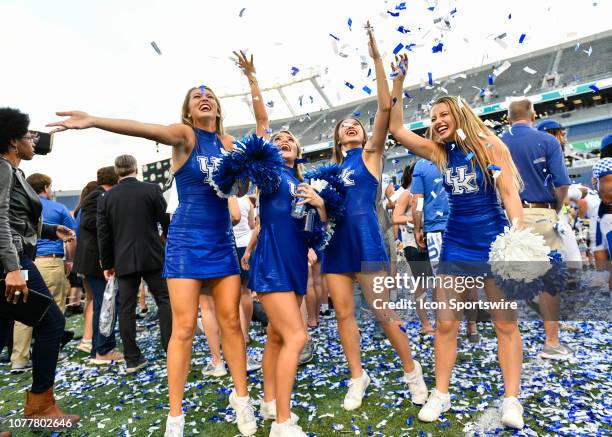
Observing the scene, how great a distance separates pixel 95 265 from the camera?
454 cm

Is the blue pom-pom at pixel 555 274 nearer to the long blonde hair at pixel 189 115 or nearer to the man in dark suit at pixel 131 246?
the long blonde hair at pixel 189 115

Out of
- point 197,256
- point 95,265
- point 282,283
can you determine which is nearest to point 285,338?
point 282,283

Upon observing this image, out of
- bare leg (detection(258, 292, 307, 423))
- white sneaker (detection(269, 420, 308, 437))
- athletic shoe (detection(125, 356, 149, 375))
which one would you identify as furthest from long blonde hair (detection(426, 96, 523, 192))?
athletic shoe (detection(125, 356, 149, 375))

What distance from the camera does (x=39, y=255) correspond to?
4801 mm

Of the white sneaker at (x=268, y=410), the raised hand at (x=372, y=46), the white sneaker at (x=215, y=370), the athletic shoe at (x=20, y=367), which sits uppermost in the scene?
the raised hand at (x=372, y=46)

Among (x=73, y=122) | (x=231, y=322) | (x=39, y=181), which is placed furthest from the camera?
(x=39, y=181)

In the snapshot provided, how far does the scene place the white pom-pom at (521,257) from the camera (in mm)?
2197

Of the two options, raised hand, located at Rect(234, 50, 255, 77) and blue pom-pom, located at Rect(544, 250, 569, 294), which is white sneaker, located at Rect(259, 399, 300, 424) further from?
raised hand, located at Rect(234, 50, 255, 77)

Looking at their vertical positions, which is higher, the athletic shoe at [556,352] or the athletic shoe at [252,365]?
the athletic shoe at [556,352]

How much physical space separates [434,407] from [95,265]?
3.76 metres

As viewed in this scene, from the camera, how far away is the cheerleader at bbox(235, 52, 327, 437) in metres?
2.30

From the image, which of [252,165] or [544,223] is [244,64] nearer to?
[252,165]

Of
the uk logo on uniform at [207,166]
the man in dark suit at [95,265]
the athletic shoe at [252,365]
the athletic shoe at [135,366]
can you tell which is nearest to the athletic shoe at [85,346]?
the man in dark suit at [95,265]

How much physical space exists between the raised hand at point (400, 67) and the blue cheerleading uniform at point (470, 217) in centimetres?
61
